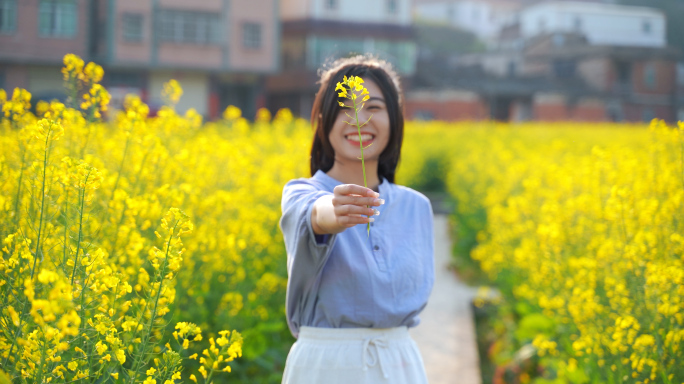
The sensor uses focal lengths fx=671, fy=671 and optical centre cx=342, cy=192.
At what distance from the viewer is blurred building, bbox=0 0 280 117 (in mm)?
17953

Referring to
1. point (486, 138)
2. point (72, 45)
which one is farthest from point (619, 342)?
point (72, 45)

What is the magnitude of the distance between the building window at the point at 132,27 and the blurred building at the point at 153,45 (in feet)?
0.10

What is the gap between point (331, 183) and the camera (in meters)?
1.96

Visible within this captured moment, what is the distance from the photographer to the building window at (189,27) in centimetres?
2272

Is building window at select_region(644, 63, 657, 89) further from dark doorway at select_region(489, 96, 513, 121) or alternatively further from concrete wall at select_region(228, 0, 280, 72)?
dark doorway at select_region(489, 96, 513, 121)

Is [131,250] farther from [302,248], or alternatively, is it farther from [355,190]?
[355,190]

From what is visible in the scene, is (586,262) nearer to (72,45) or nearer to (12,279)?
(12,279)

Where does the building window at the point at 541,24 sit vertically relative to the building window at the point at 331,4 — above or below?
below

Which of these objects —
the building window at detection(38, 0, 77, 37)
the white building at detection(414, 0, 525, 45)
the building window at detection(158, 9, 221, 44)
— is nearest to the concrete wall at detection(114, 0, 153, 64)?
the building window at detection(158, 9, 221, 44)

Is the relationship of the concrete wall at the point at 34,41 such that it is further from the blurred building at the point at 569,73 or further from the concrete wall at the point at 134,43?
the blurred building at the point at 569,73

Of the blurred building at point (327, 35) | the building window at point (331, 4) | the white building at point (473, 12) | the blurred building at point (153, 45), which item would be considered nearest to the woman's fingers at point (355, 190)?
the blurred building at point (153, 45)

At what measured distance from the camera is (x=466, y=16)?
2291 inches

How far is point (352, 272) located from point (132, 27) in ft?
71.3

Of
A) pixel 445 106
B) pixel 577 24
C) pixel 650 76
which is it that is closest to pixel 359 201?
pixel 650 76
